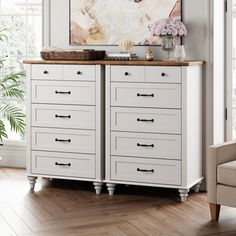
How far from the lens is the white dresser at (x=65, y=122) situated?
5.54m

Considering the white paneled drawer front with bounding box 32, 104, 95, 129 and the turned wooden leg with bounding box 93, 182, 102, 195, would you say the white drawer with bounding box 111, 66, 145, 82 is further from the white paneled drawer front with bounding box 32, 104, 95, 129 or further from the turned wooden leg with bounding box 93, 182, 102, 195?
the turned wooden leg with bounding box 93, 182, 102, 195

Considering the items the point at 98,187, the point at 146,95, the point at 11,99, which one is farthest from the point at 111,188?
the point at 11,99

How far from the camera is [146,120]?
211 inches

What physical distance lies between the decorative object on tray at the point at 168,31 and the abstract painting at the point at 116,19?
122 mm

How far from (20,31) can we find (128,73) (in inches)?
65.0

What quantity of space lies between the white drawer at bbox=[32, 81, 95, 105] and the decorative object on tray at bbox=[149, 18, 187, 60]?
0.66 meters

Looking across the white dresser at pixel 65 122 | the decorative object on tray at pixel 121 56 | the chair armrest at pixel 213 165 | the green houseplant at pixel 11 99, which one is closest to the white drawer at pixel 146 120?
the white dresser at pixel 65 122

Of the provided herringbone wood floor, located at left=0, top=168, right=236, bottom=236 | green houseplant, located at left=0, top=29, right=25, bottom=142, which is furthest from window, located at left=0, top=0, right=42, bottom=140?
herringbone wood floor, located at left=0, top=168, right=236, bottom=236

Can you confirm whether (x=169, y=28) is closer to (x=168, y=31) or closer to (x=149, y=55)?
(x=168, y=31)

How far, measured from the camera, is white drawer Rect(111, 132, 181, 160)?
17.4 ft

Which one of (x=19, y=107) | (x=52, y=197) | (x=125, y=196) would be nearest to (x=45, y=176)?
(x=52, y=197)

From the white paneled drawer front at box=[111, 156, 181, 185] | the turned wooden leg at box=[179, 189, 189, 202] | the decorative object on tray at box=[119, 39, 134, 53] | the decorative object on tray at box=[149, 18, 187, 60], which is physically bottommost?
the turned wooden leg at box=[179, 189, 189, 202]

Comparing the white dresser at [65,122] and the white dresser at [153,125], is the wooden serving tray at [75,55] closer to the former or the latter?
the white dresser at [65,122]

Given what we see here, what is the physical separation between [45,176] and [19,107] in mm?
1126
